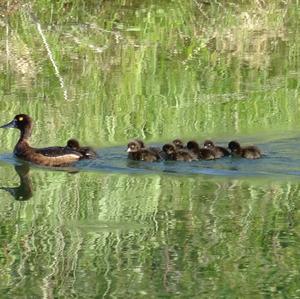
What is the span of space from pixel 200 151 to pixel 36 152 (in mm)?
1520

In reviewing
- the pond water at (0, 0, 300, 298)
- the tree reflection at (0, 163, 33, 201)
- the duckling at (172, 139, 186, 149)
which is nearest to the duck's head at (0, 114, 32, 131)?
the pond water at (0, 0, 300, 298)

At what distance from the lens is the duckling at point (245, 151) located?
1120 centimetres

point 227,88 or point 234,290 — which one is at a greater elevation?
point 227,88

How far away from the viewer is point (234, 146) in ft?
37.2

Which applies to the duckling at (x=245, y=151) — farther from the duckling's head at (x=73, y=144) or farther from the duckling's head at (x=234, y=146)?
the duckling's head at (x=73, y=144)

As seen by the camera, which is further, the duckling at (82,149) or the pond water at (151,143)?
the duckling at (82,149)

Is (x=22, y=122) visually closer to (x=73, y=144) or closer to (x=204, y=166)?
(x=73, y=144)

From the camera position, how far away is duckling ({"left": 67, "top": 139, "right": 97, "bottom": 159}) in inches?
444

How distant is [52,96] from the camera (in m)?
13.9

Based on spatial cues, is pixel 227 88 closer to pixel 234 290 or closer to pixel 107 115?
pixel 107 115

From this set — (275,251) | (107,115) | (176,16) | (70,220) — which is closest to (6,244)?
(70,220)

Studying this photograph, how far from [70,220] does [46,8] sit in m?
10.3

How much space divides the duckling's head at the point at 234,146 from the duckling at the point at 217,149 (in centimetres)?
6

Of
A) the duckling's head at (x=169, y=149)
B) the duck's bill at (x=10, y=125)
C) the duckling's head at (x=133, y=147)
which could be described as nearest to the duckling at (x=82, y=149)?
the duckling's head at (x=133, y=147)
